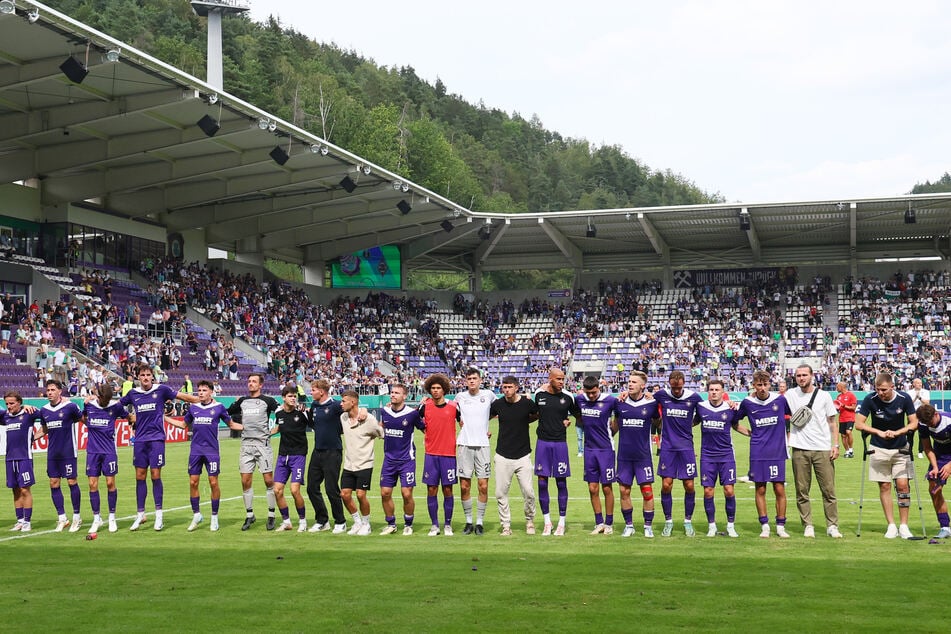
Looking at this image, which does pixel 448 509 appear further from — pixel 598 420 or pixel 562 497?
pixel 598 420

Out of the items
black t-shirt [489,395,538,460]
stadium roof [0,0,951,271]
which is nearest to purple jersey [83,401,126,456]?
black t-shirt [489,395,538,460]

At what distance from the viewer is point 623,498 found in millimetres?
12883

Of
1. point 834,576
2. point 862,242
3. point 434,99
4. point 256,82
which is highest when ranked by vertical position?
point 434,99

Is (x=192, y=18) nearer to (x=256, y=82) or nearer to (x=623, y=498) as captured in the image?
(x=256, y=82)

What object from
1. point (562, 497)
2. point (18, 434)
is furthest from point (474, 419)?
point (18, 434)

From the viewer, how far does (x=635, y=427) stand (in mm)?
12891

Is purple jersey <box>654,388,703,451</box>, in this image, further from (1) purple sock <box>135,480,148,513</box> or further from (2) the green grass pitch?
(1) purple sock <box>135,480,148,513</box>

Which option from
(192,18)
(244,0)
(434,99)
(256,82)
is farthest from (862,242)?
(434,99)

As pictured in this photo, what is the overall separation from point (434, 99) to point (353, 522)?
130605 millimetres

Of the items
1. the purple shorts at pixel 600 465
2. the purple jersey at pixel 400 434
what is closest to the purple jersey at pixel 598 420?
the purple shorts at pixel 600 465

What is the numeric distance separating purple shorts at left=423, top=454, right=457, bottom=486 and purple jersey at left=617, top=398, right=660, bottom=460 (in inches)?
86.3

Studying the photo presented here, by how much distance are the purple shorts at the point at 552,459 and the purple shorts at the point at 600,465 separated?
0.92 feet

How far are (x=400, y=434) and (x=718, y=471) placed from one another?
413cm

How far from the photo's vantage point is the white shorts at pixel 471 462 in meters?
13.2
